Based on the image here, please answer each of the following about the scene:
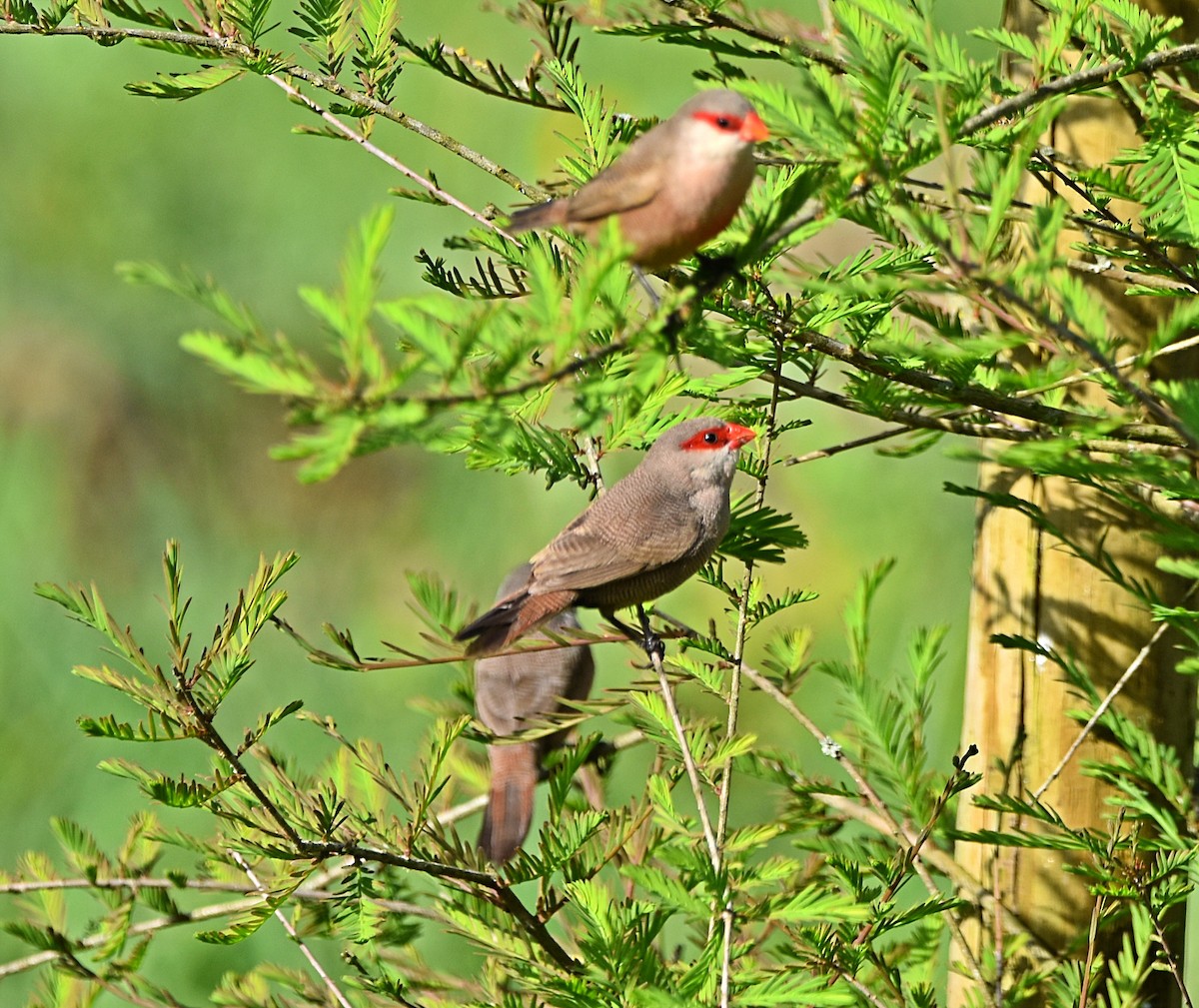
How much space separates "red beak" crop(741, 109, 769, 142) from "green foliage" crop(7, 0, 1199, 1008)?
0.23 feet

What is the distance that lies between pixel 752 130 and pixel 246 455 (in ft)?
9.52

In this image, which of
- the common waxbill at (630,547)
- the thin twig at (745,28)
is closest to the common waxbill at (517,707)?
the common waxbill at (630,547)

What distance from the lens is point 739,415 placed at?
1.65 metres


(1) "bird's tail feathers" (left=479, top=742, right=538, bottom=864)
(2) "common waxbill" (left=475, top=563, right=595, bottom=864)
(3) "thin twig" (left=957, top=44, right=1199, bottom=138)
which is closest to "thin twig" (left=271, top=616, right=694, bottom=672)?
(3) "thin twig" (left=957, top=44, right=1199, bottom=138)

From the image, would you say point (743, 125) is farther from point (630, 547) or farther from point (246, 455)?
point (246, 455)

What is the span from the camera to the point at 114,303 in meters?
3.90

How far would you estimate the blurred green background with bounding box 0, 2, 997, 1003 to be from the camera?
10.5 ft

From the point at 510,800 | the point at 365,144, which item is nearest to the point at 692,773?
the point at 365,144

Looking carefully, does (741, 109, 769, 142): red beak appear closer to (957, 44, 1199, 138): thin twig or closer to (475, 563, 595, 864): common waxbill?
(957, 44, 1199, 138): thin twig

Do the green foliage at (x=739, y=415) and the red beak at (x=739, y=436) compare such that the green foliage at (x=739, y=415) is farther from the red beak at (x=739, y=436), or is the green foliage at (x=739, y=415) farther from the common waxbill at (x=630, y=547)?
the red beak at (x=739, y=436)

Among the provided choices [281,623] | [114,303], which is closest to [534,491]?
[114,303]

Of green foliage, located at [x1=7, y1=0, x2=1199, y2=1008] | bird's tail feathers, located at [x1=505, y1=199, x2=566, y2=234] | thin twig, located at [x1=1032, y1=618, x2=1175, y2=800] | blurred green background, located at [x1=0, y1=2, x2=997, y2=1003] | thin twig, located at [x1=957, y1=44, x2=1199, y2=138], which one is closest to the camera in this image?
green foliage, located at [x1=7, y1=0, x2=1199, y2=1008]

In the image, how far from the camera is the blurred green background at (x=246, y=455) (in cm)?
320

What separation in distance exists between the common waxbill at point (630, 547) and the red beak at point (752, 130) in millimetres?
671
